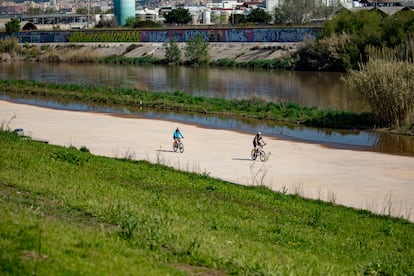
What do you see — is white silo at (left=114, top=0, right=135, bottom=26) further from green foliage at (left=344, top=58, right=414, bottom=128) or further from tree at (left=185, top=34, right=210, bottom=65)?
green foliage at (left=344, top=58, right=414, bottom=128)

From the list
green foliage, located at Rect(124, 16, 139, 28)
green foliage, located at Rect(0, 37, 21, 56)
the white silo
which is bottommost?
green foliage, located at Rect(0, 37, 21, 56)

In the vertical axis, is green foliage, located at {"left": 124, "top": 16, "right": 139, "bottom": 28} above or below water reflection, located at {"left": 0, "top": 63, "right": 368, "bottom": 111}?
above

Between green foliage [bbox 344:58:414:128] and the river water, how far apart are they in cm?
140

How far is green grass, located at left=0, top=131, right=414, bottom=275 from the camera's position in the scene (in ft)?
32.4

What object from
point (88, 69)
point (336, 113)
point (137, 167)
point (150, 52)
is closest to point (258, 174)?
point (137, 167)

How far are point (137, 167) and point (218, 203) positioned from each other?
18.7ft

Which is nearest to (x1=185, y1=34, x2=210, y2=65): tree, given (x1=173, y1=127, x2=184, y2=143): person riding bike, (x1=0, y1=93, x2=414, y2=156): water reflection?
(x1=0, y1=93, x2=414, y2=156): water reflection

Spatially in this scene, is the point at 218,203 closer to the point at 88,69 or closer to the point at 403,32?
the point at 403,32

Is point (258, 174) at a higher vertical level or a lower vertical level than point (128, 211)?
lower

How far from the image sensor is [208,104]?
48.1 meters

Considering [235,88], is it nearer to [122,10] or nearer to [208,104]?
[208,104]

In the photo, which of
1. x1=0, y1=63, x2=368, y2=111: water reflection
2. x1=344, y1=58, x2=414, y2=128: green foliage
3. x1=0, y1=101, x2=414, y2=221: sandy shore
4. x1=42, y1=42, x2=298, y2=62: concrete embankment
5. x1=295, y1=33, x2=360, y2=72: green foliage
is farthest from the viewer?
x1=42, y1=42, x2=298, y2=62: concrete embankment

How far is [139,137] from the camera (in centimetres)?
3434

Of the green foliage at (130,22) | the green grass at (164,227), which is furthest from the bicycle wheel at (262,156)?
the green foliage at (130,22)
